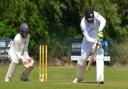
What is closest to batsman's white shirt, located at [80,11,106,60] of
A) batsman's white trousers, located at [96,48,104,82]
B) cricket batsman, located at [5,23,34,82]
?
batsman's white trousers, located at [96,48,104,82]

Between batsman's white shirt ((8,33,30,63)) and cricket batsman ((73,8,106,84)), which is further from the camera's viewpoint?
batsman's white shirt ((8,33,30,63))

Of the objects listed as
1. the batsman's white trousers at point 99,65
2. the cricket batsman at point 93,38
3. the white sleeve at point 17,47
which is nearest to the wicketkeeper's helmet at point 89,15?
the cricket batsman at point 93,38

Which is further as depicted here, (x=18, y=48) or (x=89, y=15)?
(x=18, y=48)

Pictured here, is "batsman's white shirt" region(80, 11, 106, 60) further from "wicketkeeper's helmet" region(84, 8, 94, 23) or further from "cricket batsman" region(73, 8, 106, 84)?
"wicketkeeper's helmet" region(84, 8, 94, 23)

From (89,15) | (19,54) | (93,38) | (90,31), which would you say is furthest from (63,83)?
(19,54)

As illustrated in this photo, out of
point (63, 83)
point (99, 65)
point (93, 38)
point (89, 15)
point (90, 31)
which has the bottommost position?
point (63, 83)

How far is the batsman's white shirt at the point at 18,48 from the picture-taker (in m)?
18.5

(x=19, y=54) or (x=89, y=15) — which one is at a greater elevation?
(x=89, y=15)

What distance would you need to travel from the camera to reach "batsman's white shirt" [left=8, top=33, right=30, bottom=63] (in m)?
18.5

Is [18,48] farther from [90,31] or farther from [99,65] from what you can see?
[99,65]

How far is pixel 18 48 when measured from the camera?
18812 mm

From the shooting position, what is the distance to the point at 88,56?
17.0 m

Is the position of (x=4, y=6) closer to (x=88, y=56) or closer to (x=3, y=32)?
(x=3, y=32)

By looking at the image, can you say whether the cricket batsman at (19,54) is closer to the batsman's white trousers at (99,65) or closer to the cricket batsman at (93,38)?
the cricket batsman at (93,38)
